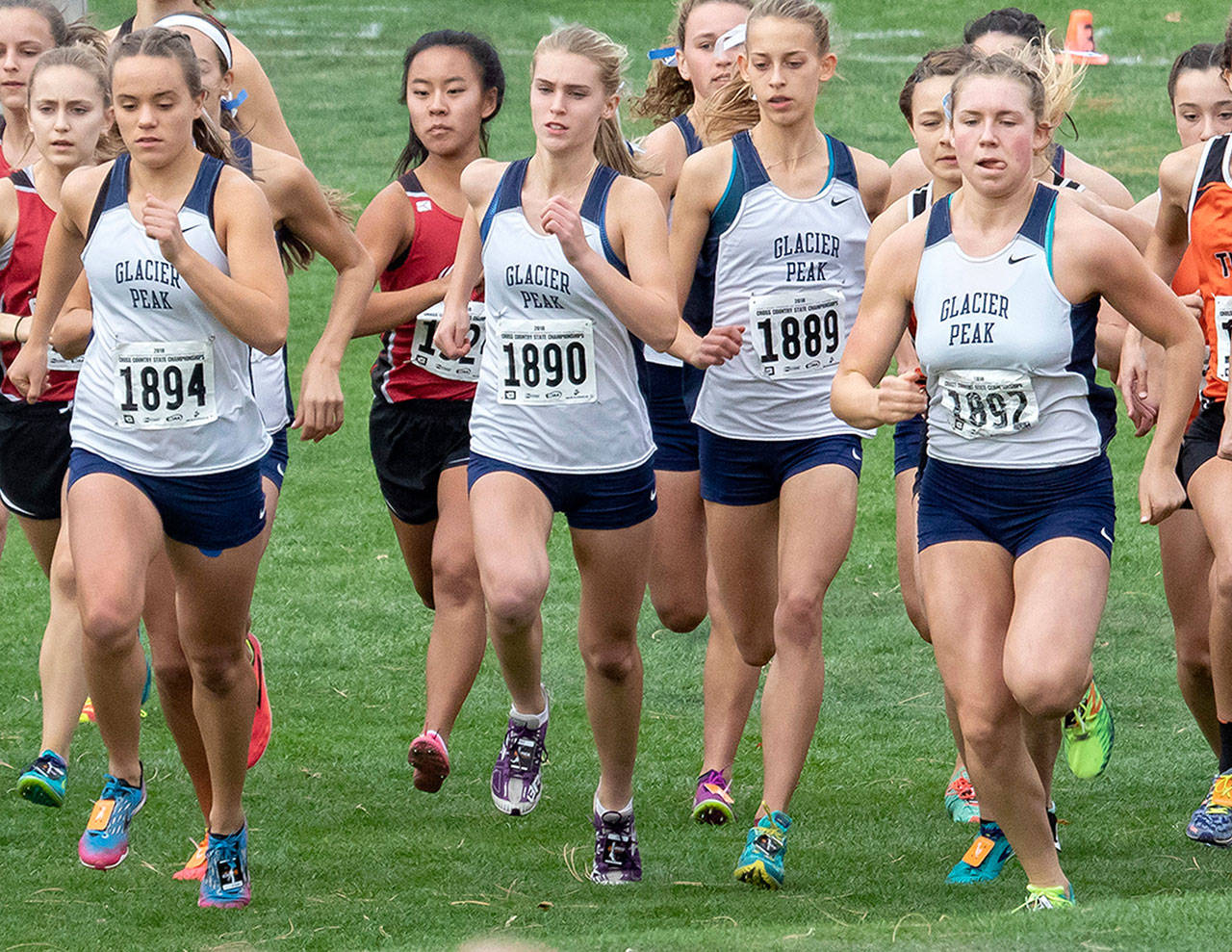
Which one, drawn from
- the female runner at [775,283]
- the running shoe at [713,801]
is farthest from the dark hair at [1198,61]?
the running shoe at [713,801]

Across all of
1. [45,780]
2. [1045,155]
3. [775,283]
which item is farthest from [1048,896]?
[45,780]

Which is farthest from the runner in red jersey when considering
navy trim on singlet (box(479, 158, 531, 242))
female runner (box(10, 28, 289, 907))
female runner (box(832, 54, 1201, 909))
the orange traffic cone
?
the orange traffic cone

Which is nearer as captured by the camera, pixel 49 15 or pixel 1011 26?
pixel 1011 26

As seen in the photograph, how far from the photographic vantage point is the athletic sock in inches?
241

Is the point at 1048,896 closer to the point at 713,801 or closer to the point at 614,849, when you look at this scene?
the point at 614,849

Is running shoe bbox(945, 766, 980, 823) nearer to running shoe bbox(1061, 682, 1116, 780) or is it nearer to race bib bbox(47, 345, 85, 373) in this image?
running shoe bbox(1061, 682, 1116, 780)

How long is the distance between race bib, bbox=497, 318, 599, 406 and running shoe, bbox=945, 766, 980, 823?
1.89 meters

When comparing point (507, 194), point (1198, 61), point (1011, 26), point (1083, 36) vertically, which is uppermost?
point (1011, 26)

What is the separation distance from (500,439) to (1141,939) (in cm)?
223

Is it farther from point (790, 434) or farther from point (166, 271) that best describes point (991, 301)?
point (166, 271)

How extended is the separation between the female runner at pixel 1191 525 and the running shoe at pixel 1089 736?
0.93 ft

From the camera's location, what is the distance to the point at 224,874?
5.47 m

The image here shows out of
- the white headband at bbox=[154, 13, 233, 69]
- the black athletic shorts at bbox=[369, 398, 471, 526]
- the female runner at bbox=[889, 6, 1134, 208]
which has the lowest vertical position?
the black athletic shorts at bbox=[369, 398, 471, 526]

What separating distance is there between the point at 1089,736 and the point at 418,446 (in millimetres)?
2341
